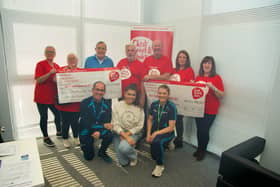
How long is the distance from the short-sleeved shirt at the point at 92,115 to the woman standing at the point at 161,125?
1.89ft

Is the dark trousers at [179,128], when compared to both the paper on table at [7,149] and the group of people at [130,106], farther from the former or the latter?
the paper on table at [7,149]

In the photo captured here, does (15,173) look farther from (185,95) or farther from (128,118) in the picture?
(185,95)

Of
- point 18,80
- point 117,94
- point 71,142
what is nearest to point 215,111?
point 117,94

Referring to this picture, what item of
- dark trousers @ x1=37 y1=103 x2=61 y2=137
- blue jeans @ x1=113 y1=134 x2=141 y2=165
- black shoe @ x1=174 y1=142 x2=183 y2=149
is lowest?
black shoe @ x1=174 y1=142 x2=183 y2=149

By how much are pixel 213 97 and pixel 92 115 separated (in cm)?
156

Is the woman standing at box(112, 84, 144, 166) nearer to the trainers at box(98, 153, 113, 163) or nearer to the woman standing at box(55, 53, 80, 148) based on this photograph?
the trainers at box(98, 153, 113, 163)

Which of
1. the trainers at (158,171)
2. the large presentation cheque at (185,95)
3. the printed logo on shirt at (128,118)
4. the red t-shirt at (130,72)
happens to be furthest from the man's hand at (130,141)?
the red t-shirt at (130,72)

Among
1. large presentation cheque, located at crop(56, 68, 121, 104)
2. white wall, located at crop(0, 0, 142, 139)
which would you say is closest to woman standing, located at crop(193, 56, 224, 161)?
large presentation cheque, located at crop(56, 68, 121, 104)

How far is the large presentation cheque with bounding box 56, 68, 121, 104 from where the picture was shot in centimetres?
244

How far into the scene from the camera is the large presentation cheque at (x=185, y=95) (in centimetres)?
245

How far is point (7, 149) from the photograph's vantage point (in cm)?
141

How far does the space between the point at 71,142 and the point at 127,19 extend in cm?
244

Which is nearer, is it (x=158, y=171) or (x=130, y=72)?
(x=158, y=171)

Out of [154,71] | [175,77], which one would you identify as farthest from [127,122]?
[175,77]
